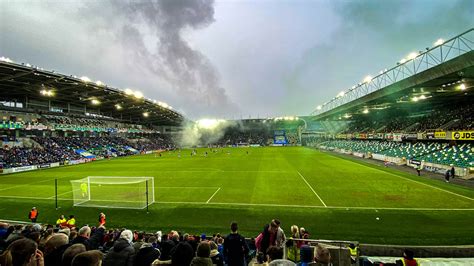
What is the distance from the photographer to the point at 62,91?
43875 mm

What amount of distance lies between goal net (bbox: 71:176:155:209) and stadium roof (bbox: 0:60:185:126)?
2352cm

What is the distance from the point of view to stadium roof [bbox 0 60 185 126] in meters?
32.3

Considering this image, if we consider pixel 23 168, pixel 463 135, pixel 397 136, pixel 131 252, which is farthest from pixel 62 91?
pixel 463 135

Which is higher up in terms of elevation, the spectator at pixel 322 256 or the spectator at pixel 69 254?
the spectator at pixel 69 254

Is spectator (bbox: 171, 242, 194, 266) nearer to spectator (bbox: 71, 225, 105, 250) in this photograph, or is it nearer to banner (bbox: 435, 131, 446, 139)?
spectator (bbox: 71, 225, 105, 250)

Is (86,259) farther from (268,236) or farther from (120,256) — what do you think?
(268,236)

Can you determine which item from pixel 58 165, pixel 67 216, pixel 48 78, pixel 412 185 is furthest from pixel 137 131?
pixel 412 185

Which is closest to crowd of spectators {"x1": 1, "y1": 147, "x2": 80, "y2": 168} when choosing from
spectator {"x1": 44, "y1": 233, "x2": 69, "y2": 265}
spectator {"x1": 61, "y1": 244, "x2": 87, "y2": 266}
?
spectator {"x1": 44, "y1": 233, "x2": 69, "y2": 265}

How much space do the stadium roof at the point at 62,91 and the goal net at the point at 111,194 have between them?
23.5 metres

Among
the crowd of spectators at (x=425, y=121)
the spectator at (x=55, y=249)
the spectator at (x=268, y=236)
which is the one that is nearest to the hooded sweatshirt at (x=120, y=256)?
the spectator at (x=55, y=249)

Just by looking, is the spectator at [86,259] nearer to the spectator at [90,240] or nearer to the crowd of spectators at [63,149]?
the spectator at [90,240]

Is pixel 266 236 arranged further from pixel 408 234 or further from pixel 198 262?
pixel 408 234

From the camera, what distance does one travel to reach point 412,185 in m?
19.9

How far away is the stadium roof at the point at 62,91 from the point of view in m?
32.3
